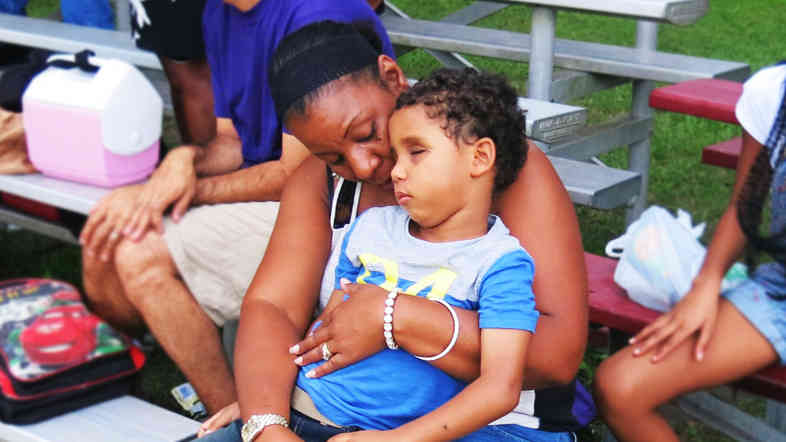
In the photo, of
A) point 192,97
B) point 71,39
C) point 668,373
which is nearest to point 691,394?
point 668,373

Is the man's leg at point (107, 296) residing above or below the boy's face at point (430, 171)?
below

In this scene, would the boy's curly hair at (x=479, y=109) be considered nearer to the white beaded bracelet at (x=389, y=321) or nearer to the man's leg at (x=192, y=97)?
the white beaded bracelet at (x=389, y=321)

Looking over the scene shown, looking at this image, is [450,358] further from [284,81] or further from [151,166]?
[151,166]

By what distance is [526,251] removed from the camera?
2027mm

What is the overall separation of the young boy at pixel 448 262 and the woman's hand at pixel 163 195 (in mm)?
978

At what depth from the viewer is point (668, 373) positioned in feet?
7.18

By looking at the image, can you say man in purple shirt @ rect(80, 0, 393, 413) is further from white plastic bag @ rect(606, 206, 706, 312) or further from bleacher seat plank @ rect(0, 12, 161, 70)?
white plastic bag @ rect(606, 206, 706, 312)

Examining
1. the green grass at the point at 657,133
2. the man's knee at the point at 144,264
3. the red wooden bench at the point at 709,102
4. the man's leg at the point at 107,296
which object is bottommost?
the green grass at the point at 657,133

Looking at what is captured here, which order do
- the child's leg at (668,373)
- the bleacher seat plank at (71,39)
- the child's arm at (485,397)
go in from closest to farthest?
the child's arm at (485,397)
the child's leg at (668,373)
the bleacher seat plank at (71,39)

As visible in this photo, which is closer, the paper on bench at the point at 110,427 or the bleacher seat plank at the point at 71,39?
the paper on bench at the point at 110,427

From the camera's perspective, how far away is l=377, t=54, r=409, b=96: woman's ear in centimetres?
221

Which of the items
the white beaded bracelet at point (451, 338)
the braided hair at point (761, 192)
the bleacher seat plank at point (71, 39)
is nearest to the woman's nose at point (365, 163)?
the white beaded bracelet at point (451, 338)

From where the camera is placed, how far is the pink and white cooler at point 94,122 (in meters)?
2.93

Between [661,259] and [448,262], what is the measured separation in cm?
58
